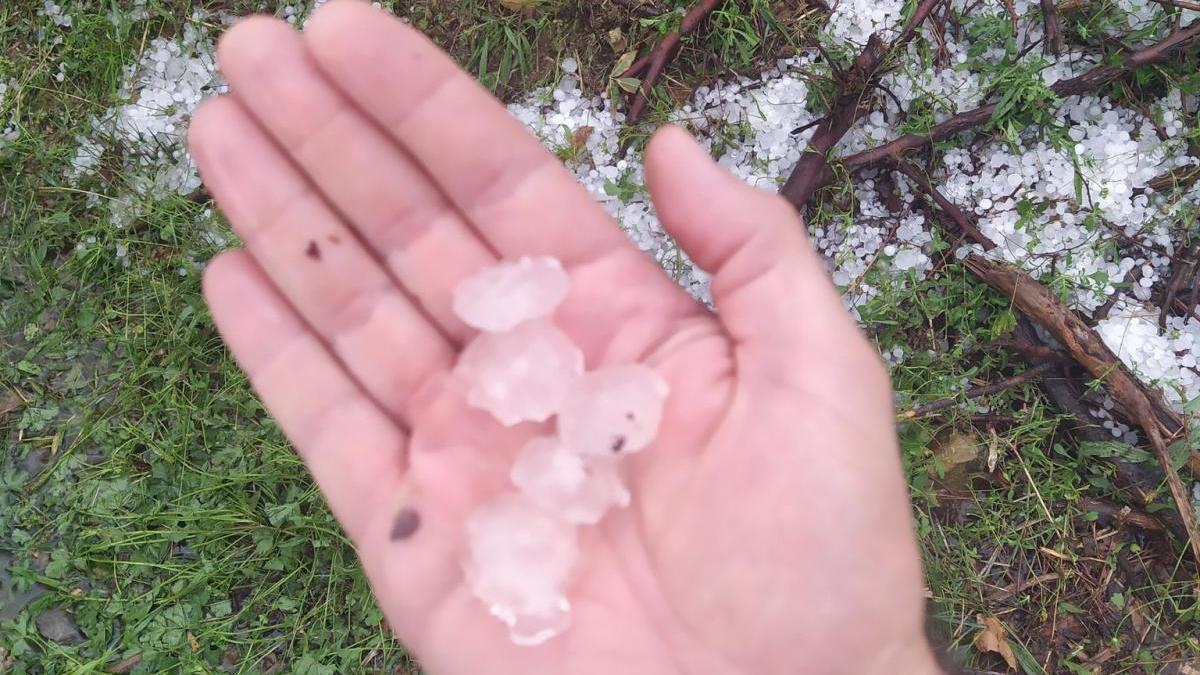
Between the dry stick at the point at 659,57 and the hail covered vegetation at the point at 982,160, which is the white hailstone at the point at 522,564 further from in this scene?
the dry stick at the point at 659,57

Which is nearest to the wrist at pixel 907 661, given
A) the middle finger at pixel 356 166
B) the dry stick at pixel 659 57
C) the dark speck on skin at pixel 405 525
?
the dark speck on skin at pixel 405 525

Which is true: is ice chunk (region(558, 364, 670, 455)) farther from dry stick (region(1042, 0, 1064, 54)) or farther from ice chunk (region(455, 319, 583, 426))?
dry stick (region(1042, 0, 1064, 54))

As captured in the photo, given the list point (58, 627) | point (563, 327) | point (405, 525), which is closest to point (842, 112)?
point (563, 327)

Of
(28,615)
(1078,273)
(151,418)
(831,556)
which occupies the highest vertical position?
(1078,273)

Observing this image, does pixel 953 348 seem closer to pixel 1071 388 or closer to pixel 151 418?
pixel 1071 388

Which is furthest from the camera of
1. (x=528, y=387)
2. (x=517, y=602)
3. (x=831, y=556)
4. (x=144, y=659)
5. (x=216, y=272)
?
(x=144, y=659)

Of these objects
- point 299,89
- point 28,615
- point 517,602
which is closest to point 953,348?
point 517,602
